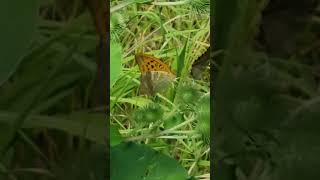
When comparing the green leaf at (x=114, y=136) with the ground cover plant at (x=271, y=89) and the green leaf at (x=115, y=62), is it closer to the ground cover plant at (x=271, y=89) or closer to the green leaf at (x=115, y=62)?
the green leaf at (x=115, y=62)

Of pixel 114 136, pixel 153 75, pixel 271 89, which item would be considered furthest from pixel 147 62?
pixel 271 89

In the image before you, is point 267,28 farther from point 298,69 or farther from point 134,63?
point 134,63

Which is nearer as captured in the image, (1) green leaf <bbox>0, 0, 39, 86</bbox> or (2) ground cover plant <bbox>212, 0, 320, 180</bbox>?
(1) green leaf <bbox>0, 0, 39, 86</bbox>

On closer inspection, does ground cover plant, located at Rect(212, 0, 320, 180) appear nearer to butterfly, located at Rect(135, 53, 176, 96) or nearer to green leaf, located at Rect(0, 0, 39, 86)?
butterfly, located at Rect(135, 53, 176, 96)

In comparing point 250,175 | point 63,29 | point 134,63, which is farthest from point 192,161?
point 63,29

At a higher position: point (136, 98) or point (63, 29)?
point (63, 29)

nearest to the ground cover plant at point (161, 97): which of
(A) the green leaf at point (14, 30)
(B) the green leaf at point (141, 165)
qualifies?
(B) the green leaf at point (141, 165)

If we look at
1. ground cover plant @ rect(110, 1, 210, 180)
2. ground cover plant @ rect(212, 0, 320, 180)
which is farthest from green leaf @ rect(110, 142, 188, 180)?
ground cover plant @ rect(212, 0, 320, 180)

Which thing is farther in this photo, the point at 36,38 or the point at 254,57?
the point at 254,57
